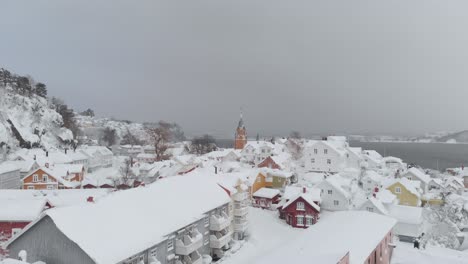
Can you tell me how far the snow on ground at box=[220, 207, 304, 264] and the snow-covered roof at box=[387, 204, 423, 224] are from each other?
9.34m

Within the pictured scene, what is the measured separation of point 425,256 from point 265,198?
20.6m

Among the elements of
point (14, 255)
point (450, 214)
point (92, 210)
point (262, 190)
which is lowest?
point (450, 214)

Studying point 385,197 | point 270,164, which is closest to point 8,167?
point 270,164

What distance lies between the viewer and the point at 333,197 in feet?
128

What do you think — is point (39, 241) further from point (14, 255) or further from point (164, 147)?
point (164, 147)

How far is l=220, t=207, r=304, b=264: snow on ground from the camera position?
26.3 meters

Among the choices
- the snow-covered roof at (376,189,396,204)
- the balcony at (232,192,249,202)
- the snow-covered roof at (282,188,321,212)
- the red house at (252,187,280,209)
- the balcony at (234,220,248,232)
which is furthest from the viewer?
the red house at (252,187,280,209)

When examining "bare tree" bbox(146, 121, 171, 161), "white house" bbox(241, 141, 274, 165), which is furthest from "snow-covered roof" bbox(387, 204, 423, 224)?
"bare tree" bbox(146, 121, 171, 161)

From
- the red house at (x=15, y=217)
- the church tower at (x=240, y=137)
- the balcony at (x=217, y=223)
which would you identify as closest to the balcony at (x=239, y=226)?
the balcony at (x=217, y=223)

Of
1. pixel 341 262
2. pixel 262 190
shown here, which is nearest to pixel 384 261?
pixel 341 262

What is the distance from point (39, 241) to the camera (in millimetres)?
16578

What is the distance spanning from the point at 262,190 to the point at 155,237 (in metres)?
26.2

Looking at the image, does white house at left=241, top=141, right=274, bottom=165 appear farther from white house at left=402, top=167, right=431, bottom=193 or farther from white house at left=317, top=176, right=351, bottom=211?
white house at left=317, top=176, right=351, bottom=211

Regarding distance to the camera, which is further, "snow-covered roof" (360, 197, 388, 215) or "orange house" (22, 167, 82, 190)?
"orange house" (22, 167, 82, 190)
